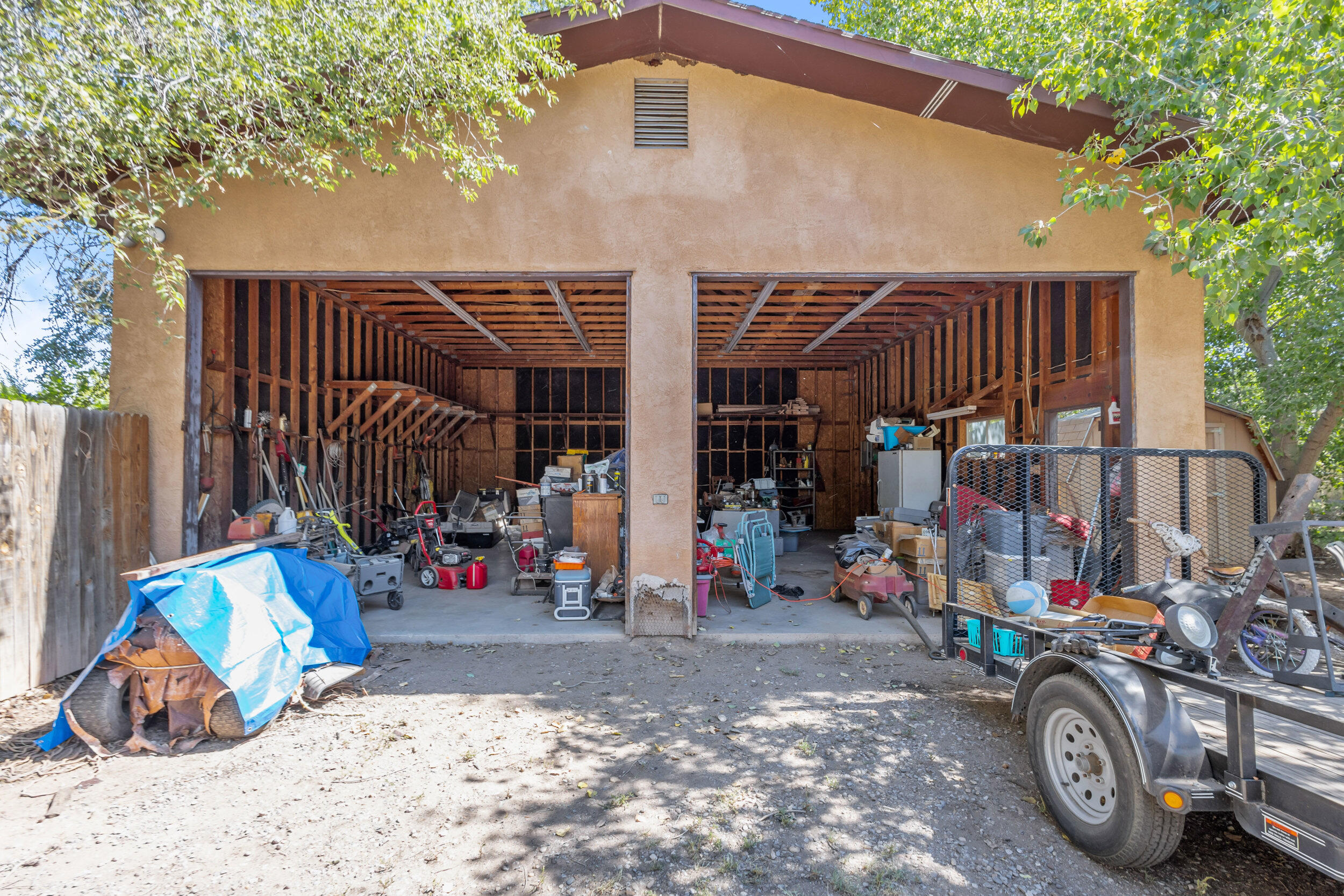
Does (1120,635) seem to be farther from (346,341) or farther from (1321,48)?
(346,341)

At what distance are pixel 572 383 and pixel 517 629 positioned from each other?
34.6 feet

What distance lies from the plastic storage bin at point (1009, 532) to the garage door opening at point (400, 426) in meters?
3.72

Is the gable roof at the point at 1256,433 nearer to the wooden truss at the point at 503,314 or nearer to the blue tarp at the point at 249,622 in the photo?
the wooden truss at the point at 503,314

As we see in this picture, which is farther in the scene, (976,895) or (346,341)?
(346,341)

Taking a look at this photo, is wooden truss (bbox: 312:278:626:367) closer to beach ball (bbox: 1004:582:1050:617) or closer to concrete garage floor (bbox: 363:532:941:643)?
concrete garage floor (bbox: 363:532:941:643)

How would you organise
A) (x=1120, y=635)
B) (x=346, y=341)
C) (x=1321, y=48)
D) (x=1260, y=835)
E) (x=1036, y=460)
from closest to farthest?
(x=1260, y=835), (x=1120, y=635), (x=1321, y=48), (x=1036, y=460), (x=346, y=341)

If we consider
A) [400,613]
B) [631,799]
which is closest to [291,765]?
[631,799]

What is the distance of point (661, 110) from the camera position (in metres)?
5.99

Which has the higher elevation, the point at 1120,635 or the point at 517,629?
the point at 1120,635

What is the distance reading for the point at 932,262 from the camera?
232 inches

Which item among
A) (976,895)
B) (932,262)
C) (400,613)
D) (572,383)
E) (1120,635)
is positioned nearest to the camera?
(976,895)

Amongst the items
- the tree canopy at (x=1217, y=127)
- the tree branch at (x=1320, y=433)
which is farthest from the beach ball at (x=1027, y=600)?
the tree branch at (x=1320, y=433)

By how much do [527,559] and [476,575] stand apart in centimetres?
74

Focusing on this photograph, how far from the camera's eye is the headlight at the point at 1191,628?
2.65m
